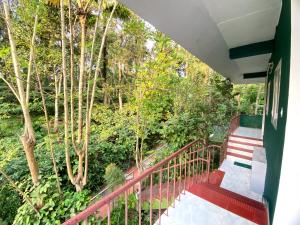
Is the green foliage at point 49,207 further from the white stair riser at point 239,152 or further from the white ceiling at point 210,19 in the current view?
the white stair riser at point 239,152

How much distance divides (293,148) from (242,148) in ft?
15.1

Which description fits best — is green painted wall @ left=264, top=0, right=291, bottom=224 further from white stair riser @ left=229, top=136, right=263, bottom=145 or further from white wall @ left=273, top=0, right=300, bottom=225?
white stair riser @ left=229, top=136, right=263, bottom=145

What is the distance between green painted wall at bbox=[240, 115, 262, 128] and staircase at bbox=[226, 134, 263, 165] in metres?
2.55

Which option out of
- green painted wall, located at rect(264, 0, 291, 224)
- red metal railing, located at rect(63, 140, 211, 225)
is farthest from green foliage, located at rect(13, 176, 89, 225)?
green painted wall, located at rect(264, 0, 291, 224)

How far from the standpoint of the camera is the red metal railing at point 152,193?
130cm

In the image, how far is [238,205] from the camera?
2.40m

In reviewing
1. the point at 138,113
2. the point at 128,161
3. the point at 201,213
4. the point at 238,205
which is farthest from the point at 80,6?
the point at 128,161

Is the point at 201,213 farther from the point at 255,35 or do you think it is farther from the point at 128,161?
the point at 128,161

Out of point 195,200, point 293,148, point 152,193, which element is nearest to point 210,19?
point 293,148

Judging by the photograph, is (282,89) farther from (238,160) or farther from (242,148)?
(242,148)

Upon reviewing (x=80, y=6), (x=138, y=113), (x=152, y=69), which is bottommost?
(x=138, y=113)

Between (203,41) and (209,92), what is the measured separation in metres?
3.24

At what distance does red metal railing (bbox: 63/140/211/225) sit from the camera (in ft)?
4.27

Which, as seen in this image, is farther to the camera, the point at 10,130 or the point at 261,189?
the point at 10,130
